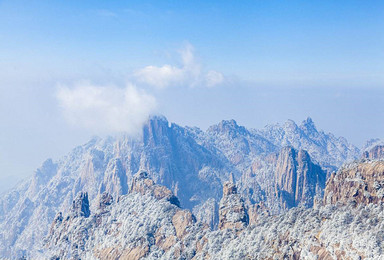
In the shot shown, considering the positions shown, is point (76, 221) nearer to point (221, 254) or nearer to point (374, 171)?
point (221, 254)

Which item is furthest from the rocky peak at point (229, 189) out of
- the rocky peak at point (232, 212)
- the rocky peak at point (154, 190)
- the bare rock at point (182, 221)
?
the rocky peak at point (154, 190)

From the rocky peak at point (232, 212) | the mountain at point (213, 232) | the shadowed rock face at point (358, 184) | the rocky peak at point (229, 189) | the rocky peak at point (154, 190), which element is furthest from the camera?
the rocky peak at point (154, 190)

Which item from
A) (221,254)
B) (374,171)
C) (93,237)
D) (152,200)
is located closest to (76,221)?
(93,237)

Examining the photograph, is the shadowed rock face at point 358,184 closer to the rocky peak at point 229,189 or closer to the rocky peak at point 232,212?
the rocky peak at point 232,212

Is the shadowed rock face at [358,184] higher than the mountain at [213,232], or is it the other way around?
the shadowed rock face at [358,184]

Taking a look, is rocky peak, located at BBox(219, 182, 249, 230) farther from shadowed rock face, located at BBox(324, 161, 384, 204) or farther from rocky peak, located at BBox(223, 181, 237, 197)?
shadowed rock face, located at BBox(324, 161, 384, 204)

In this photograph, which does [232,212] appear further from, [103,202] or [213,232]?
[103,202]

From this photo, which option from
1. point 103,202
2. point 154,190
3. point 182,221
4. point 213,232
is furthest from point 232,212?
point 103,202
